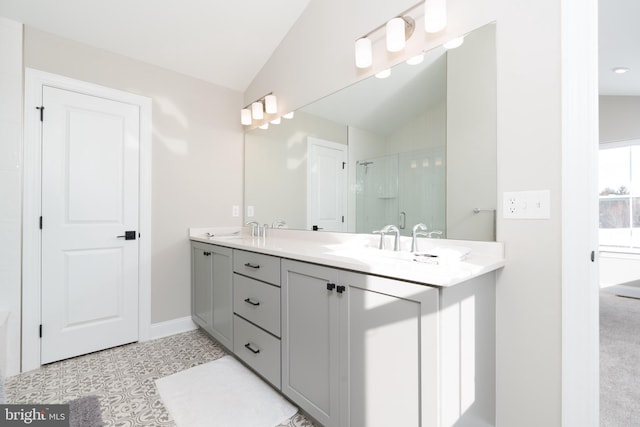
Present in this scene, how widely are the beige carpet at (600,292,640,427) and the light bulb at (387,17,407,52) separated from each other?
2.20 metres

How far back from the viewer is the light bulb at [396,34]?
1.63 metres

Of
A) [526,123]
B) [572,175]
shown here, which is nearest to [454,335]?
[572,175]

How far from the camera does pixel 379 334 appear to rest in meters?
1.16

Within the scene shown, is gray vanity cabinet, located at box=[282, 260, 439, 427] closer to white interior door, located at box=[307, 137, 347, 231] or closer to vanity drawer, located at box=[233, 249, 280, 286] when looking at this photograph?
vanity drawer, located at box=[233, 249, 280, 286]

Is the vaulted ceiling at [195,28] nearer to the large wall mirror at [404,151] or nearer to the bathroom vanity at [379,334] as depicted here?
the large wall mirror at [404,151]

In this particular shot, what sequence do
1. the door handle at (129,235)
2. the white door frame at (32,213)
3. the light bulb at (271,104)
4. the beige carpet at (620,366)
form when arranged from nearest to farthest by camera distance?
the beige carpet at (620,366)
the white door frame at (32,213)
the door handle at (129,235)
the light bulb at (271,104)

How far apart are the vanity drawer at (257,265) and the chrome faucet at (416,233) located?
74 cm

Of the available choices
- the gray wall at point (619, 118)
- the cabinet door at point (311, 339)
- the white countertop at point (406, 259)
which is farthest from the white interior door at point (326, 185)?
the gray wall at point (619, 118)

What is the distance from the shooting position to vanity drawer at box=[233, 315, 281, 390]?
167cm

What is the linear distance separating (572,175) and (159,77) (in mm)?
2938

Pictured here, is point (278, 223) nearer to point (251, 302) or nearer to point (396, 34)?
point (251, 302)

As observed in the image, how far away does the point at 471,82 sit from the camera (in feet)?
4.83

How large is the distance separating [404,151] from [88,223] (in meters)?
2.34

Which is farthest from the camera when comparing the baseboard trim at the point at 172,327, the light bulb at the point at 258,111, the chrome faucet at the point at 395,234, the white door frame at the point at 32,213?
the light bulb at the point at 258,111
